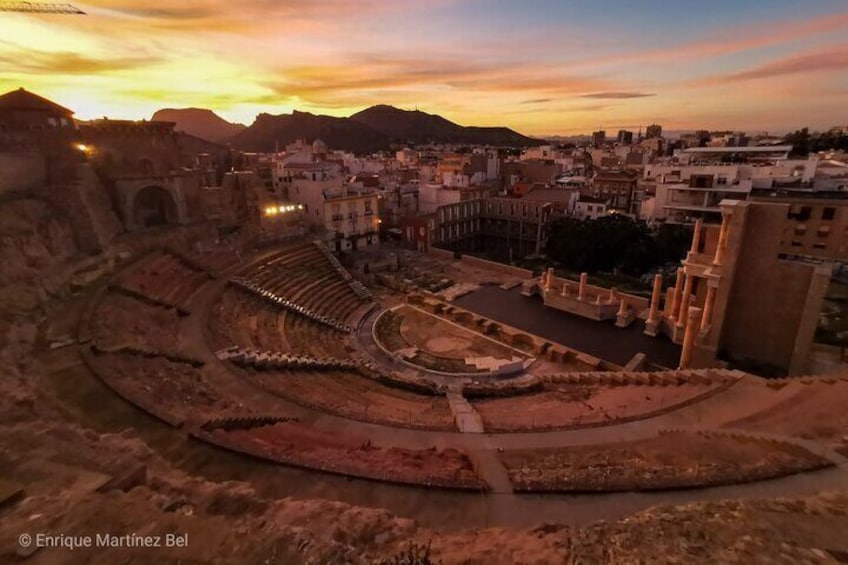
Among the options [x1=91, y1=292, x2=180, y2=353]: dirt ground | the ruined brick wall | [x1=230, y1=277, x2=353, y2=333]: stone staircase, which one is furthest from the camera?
[x1=230, y1=277, x2=353, y2=333]: stone staircase

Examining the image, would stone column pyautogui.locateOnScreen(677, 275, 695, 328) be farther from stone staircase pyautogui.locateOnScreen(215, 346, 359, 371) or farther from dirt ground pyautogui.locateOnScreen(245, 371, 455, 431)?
stone staircase pyautogui.locateOnScreen(215, 346, 359, 371)

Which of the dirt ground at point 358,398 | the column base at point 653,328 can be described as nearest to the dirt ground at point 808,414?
the dirt ground at point 358,398

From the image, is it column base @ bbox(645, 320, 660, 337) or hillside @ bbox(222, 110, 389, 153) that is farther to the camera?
hillside @ bbox(222, 110, 389, 153)

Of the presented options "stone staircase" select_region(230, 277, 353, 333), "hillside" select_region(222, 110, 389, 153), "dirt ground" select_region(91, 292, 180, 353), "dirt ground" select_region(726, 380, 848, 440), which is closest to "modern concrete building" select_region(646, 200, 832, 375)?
"dirt ground" select_region(726, 380, 848, 440)

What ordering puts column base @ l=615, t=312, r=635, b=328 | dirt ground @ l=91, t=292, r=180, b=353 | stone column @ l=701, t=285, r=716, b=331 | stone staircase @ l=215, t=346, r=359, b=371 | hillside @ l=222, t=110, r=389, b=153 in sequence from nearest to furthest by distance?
1. dirt ground @ l=91, t=292, r=180, b=353
2. stone staircase @ l=215, t=346, r=359, b=371
3. stone column @ l=701, t=285, r=716, b=331
4. column base @ l=615, t=312, r=635, b=328
5. hillside @ l=222, t=110, r=389, b=153

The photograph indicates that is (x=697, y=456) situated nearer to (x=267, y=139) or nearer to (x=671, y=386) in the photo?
(x=671, y=386)

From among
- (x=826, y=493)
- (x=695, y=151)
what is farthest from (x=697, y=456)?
(x=695, y=151)

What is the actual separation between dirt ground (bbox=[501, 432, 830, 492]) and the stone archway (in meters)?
33.1

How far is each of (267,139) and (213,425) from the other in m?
142

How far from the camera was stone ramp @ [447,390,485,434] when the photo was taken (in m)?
16.1

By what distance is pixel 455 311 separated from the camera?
33.3 m

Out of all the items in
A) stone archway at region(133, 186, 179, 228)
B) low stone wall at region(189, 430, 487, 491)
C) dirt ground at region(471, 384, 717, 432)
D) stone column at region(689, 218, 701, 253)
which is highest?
stone archway at region(133, 186, 179, 228)

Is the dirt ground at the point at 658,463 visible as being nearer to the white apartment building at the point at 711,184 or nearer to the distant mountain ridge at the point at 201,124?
the white apartment building at the point at 711,184

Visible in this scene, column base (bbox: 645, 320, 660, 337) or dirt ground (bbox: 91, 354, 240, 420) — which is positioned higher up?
dirt ground (bbox: 91, 354, 240, 420)
